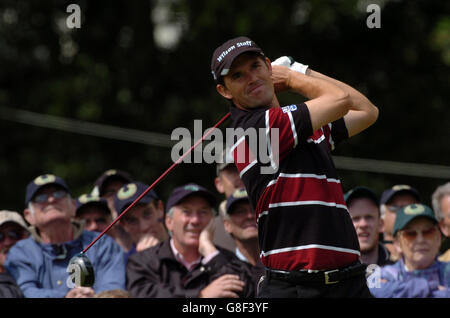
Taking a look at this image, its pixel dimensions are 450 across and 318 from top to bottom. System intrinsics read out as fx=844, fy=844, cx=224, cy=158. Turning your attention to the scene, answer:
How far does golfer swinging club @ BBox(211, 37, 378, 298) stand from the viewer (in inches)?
156

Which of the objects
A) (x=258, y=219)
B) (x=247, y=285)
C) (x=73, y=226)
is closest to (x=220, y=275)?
(x=247, y=285)

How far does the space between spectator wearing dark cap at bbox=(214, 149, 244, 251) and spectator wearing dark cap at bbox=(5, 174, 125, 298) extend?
95 centimetres

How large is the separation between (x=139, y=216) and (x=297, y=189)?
3286 mm

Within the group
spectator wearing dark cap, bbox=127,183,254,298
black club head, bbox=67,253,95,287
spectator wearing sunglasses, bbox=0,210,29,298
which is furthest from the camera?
spectator wearing sunglasses, bbox=0,210,29,298

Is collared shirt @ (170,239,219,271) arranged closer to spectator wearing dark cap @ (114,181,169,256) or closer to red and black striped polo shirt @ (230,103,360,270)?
spectator wearing dark cap @ (114,181,169,256)

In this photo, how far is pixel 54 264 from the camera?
21.1 feet

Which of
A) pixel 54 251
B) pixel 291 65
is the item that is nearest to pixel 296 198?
pixel 291 65

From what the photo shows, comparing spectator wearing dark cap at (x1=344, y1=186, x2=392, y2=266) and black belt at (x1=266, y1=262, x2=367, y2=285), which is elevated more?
spectator wearing dark cap at (x1=344, y1=186, x2=392, y2=266)

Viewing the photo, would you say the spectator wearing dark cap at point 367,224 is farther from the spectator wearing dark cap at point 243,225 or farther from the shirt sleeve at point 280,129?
the shirt sleeve at point 280,129

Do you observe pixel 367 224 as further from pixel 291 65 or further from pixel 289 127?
pixel 289 127

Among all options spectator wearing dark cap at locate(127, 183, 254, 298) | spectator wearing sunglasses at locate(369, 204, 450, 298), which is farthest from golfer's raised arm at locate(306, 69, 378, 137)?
spectator wearing sunglasses at locate(369, 204, 450, 298)

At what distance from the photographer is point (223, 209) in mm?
6941

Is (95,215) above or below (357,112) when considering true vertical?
above
